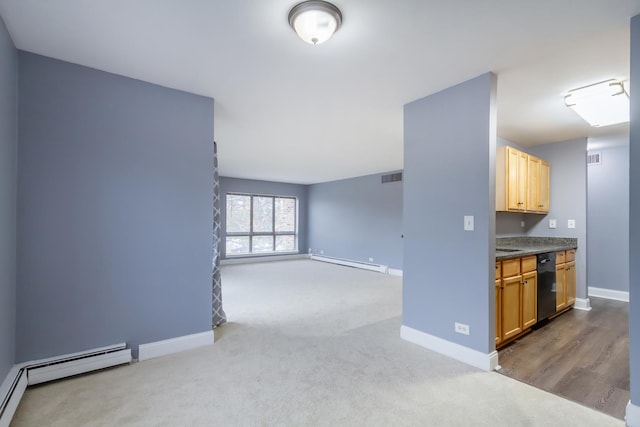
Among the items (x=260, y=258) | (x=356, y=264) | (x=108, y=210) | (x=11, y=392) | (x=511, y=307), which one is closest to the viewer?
(x=11, y=392)

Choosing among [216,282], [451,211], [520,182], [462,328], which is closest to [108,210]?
[216,282]

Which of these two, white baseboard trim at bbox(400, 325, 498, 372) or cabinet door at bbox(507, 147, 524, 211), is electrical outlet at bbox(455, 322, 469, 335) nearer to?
white baseboard trim at bbox(400, 325, 498, 372)

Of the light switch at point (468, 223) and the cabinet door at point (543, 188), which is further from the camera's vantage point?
the cabinet door at point (543, 188)

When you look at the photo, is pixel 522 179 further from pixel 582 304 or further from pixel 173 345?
pixel 173 345

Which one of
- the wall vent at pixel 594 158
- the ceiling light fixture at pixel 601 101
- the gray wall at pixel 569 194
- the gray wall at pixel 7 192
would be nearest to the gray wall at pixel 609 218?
the wall vent at pixel 594 158

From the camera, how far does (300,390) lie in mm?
2129

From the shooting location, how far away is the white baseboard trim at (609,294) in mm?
4656

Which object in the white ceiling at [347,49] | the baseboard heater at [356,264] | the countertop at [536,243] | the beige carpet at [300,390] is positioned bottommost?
the baseboard heater at [356,264]

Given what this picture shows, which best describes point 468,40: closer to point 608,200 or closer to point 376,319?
point 376,319

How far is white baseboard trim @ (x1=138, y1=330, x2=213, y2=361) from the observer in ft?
8.52

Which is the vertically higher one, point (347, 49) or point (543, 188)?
point (347, 49)

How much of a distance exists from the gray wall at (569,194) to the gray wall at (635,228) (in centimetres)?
295

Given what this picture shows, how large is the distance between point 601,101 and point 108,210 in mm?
4568

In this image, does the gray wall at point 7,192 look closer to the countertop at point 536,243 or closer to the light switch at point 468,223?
the light switch at point 468,223
